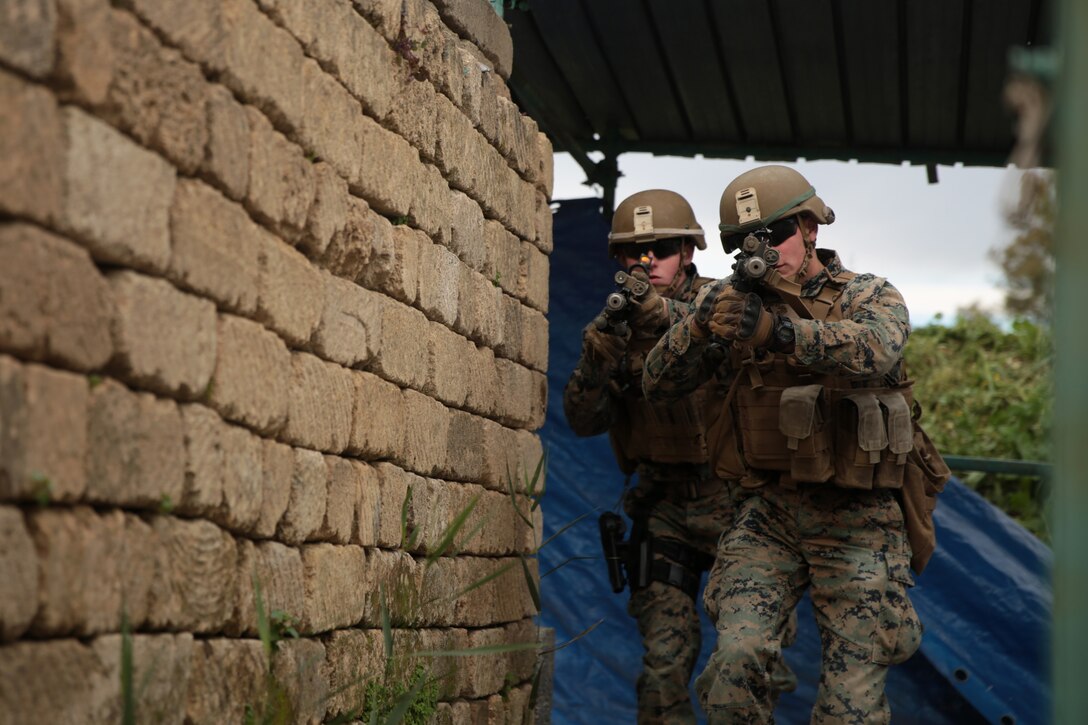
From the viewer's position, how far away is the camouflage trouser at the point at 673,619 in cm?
518

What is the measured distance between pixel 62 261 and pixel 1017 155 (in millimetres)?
1509

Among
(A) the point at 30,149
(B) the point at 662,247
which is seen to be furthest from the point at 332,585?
(B) the point at 662,247

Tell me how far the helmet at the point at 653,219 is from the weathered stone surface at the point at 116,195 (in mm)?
3408

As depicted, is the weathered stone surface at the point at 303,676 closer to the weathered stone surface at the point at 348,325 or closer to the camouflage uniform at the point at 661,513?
the weathered stone surface at the point at 348,325

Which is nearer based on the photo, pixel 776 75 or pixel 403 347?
pixel 403 347

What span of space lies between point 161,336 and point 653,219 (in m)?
3.53

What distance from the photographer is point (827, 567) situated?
4527mm

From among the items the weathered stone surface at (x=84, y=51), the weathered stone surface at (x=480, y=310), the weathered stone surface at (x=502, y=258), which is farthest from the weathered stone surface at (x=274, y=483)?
the weathered stone surface at (x=502, y=258)

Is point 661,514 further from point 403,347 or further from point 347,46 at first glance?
point 347,46

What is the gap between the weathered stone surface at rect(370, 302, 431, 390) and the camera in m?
3.73

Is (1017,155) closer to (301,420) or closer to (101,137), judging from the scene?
(101,137)

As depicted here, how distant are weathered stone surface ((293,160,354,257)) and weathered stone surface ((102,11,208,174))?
57cm

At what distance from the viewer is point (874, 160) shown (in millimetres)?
7504

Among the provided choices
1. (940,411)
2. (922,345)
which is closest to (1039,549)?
(940,411)
